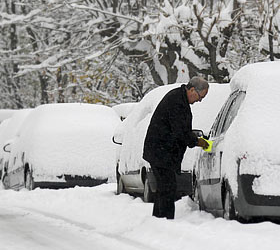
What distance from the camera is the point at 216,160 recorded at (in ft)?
28.0

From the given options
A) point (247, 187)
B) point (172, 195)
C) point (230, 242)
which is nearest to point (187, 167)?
point (172, 195)

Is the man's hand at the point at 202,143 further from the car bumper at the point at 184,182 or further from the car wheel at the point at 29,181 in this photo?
the car wheel at the point at 29,181

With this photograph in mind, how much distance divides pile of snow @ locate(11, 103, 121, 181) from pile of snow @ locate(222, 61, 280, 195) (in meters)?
6.32

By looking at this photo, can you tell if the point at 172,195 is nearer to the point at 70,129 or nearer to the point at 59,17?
the point at 70,129

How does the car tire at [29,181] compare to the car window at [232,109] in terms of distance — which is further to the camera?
the car tire at [29,181]

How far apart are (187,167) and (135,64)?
17479 mm

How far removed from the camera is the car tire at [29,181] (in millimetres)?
14383

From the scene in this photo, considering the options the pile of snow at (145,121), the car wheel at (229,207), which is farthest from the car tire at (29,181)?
the car wheel at (229,207)

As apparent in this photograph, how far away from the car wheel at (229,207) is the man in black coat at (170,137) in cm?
91

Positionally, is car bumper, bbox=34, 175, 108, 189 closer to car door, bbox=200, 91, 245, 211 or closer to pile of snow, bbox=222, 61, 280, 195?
car door, bbox=200, 91, 245, 211

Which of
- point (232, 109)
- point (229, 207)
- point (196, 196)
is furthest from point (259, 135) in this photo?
point (196, 196)

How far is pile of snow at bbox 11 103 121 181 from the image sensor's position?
46.2 ft

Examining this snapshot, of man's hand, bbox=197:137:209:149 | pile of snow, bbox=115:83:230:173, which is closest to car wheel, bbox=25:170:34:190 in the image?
pile of snow, bbox=115:83:230:173

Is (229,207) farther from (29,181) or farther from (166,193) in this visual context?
(29,181)
